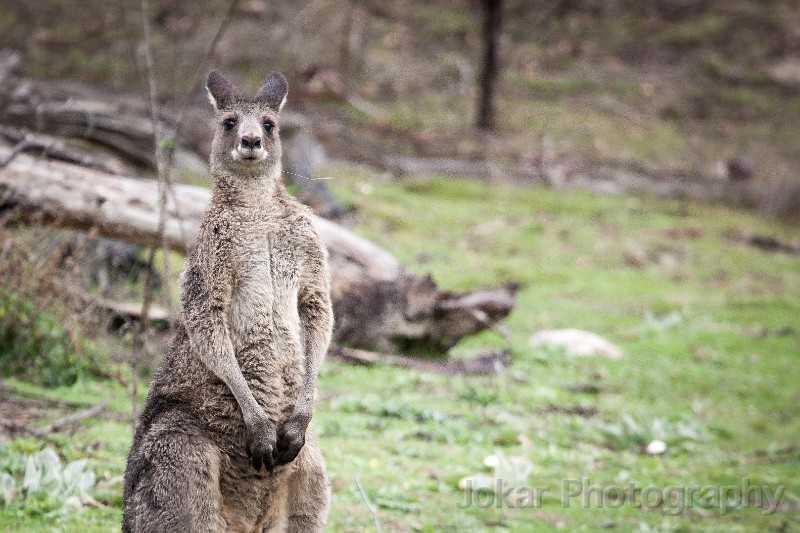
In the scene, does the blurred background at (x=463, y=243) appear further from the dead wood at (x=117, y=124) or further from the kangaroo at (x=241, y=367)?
the kangaroo at (x=241, y=367)

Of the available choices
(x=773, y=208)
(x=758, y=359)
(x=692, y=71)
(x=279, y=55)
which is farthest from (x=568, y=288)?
(x=692, y=71)

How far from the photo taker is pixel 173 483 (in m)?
4.20

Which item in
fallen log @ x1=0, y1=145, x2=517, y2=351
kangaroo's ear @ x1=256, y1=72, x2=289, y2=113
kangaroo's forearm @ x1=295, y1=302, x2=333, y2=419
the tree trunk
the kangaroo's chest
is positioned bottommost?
the tree trunk

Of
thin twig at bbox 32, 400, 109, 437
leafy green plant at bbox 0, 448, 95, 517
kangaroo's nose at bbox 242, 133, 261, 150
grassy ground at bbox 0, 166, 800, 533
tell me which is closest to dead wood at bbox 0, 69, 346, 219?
grassy ground at bbox 0, 166, 800, 533

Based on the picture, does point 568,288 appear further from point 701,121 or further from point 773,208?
point 701,121

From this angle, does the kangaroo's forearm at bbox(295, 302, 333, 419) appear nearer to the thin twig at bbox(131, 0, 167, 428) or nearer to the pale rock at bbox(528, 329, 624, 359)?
the thin twig at bbox(131, 0, 167, 428)

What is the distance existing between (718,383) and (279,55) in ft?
46.6

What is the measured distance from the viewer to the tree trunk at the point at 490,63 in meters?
21.8

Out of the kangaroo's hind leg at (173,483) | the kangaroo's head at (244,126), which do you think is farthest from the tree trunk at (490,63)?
the kangaroo's hind leg at (173,483)

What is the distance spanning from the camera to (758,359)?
12289 millimetres

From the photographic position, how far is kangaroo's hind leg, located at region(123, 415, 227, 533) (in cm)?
419

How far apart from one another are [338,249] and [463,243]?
23.5ft

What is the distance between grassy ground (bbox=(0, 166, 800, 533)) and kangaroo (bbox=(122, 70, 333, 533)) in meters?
1.04

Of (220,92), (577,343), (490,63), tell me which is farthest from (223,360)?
(490,63)
